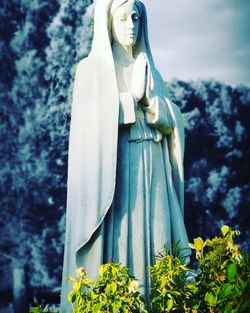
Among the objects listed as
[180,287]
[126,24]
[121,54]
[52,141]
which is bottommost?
[180,287]

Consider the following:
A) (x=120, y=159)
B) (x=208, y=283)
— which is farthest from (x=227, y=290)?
(x=120, y=159)

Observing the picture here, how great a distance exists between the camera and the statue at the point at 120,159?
17.9 ft

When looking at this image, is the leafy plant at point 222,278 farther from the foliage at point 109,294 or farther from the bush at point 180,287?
the foliage at point 109,294

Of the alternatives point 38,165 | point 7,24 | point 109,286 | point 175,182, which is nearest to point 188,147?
point 38,165

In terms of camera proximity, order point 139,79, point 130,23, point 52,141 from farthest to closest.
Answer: point 52,141, point 130,23, point 139,79

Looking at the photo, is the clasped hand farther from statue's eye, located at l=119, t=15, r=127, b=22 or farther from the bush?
the bush

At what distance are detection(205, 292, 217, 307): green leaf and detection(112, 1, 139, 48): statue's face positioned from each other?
2118 millimetres

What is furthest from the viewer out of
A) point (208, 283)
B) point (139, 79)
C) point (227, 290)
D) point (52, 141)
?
point (52, 141)

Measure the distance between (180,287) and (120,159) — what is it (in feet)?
3.61

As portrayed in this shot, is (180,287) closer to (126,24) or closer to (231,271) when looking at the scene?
(231,271)

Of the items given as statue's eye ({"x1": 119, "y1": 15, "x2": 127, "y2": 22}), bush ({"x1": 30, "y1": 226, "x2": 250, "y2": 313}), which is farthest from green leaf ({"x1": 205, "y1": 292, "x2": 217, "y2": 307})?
statue's eye ({"x1": 119, "y1": 15, "x2": 127, "y2": 22})

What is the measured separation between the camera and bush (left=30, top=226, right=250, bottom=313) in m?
4.68

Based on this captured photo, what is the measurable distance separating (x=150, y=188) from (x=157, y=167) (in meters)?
0.19

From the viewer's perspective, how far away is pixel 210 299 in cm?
479
